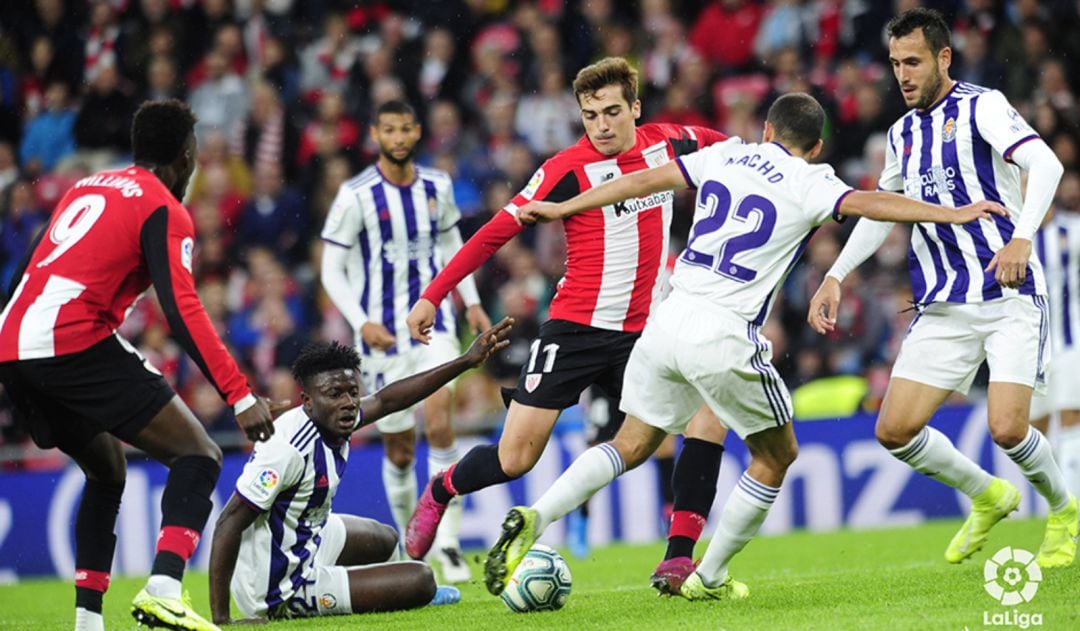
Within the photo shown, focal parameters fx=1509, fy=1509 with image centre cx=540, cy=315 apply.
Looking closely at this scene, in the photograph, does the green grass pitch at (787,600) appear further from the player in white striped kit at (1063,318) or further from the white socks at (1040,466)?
the player in white striped kit at (1063,318)

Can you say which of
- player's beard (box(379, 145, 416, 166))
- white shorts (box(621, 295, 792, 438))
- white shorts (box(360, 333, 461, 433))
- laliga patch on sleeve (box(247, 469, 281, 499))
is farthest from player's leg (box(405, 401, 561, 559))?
player's beard (box(379, 145, 416, 166))

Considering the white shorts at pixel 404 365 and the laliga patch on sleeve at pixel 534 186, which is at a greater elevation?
the laliga patch on sleeve at pixel 534 186

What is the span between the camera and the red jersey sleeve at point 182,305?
5.42m

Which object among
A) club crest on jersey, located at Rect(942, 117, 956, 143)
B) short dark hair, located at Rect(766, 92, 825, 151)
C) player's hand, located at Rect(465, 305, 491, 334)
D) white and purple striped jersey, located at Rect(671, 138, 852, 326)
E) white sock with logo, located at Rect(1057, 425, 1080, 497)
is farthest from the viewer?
white sock with logo, located at Rect(1057, 425, 1080, 497)

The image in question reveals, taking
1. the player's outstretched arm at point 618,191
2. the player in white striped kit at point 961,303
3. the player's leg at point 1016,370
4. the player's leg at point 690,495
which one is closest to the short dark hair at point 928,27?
the player in white striped kit at point 961,303

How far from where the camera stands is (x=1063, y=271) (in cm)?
988

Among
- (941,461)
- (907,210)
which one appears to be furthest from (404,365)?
(907,210)

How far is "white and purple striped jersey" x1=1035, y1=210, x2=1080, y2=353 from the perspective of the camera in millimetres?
9773

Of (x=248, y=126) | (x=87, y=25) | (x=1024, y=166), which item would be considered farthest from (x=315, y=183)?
(x=1024, y=166)

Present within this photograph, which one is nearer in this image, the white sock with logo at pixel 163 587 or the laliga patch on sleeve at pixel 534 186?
the white sock with logo at pixel 163 587

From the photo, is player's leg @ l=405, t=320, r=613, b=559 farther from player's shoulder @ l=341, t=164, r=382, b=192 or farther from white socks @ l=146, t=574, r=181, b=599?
player's shoulder @ l=341, t=164, r=382, b=192

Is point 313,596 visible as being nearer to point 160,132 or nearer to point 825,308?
point 160,132

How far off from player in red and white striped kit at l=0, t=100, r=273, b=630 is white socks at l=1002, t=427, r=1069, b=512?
324 centimetres

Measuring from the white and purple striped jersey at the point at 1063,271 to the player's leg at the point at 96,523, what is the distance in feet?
20.5
